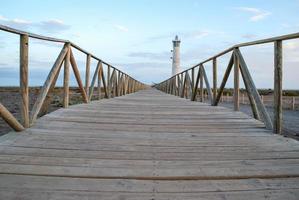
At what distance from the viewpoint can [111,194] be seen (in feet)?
6.54

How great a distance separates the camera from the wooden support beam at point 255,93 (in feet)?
13.9

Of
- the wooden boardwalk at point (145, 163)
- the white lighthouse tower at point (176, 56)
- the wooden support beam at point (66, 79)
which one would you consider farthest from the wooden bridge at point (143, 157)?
the white lighthouse tower at point (176, 56)

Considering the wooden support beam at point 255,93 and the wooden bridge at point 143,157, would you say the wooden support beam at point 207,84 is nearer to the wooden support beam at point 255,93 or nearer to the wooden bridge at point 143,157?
the wooden support beam at point 255,93

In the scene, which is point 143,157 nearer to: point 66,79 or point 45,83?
point 45,83

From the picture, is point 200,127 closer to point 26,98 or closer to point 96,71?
point 26,98

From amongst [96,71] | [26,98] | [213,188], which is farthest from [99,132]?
[96,71]

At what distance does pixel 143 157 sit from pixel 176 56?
1416 inches

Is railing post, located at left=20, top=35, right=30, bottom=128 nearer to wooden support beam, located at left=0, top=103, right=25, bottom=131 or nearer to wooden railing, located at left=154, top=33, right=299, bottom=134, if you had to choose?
wooden support beam, located at left=0, top=103, right=25, bottom=131

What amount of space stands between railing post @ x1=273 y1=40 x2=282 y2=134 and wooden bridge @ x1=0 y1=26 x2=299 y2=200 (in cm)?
1

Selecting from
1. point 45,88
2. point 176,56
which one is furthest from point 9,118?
point 176,56

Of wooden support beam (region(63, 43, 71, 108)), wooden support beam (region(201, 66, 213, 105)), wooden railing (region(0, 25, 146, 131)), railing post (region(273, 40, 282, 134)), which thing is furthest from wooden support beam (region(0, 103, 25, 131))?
wooden support beam (region(201, 66, 213, 105))

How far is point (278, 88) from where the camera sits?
387cm

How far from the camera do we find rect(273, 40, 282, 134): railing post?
3.87 m

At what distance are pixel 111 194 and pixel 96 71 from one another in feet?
24.0
